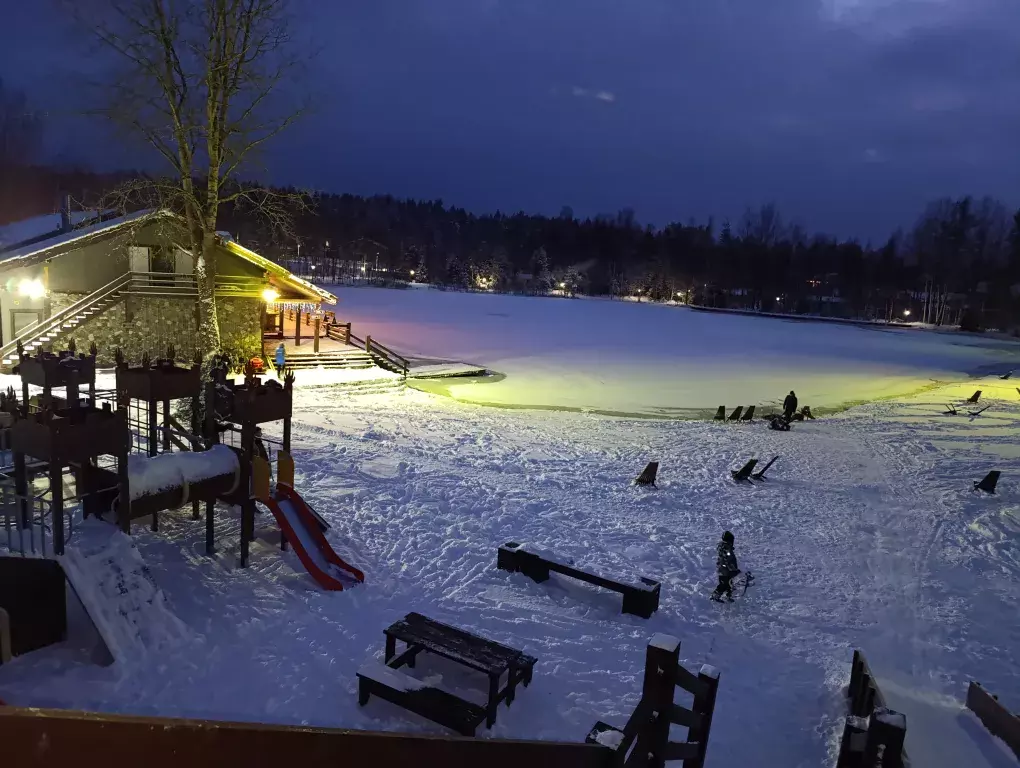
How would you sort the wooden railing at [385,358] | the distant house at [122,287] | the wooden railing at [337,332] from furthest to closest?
the wooden railing at [337,332] < the wooden railing at [385,358] < the distant house at [122,287]

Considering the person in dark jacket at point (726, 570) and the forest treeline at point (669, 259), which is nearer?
the person in dark jacket at point (726, 570)

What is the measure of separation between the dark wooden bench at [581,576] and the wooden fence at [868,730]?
2.47 m

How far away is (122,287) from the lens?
26828mm

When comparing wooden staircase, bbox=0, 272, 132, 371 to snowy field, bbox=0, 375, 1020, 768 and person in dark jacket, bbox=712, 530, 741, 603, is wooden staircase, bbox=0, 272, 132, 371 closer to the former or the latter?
snowy field, bbox=0, 375, 1020, 768

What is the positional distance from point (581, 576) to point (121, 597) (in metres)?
5.62

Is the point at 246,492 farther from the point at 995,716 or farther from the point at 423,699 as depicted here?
the point at 995,716

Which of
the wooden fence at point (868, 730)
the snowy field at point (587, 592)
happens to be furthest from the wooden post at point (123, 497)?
the wooden fence at point (868, 730)

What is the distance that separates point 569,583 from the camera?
9.69 m

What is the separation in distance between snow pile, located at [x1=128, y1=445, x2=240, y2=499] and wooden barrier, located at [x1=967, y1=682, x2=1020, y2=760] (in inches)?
375

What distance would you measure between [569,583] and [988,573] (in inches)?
287

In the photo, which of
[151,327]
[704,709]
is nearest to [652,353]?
[151,327]

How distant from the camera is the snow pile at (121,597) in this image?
6.58 meters

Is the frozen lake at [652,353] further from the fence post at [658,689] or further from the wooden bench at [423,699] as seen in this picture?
the fence post at [658,689]

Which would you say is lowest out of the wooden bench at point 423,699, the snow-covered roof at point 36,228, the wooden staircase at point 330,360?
the wooden bench at point 423,699
